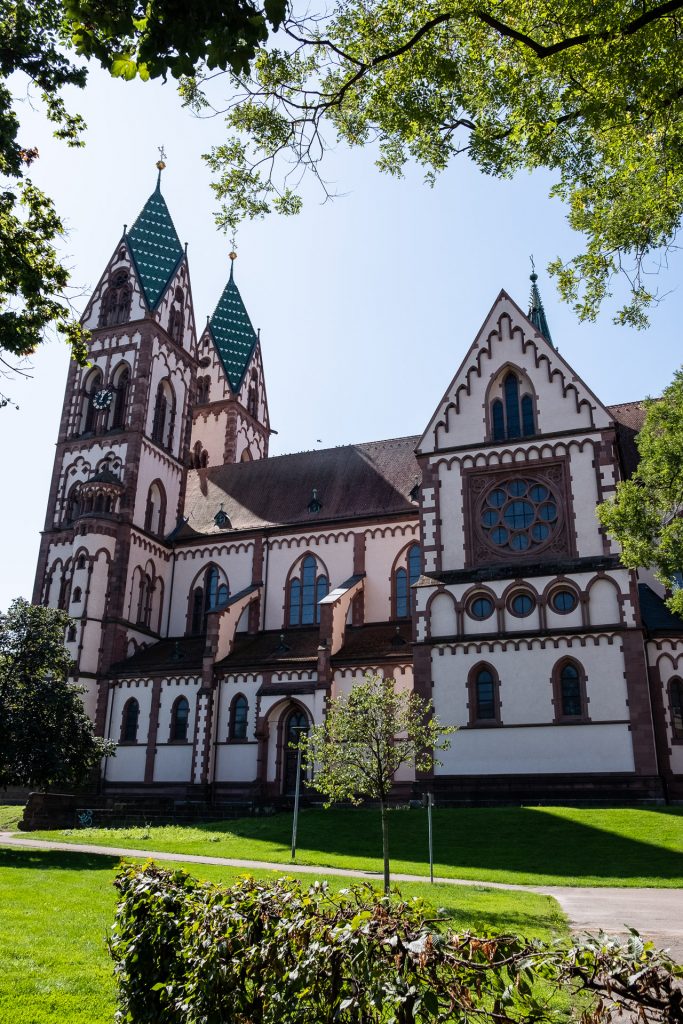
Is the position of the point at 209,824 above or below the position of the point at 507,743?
below

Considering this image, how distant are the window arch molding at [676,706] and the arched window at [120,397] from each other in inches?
1266

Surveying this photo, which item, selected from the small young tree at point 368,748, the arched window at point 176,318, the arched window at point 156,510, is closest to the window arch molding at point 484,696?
the small young tree at point 368,748

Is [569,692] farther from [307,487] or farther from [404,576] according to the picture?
[307,487]

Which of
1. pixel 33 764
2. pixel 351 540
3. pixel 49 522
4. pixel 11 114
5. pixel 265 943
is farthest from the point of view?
pixel 49 522

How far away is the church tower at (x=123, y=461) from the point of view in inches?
1666

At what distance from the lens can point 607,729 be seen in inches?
1152

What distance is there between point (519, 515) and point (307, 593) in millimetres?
12795

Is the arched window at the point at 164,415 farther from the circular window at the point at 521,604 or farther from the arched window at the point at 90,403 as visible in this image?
the circular window at the point at 521,604

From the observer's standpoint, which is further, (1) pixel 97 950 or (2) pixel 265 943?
(1) pixel 97 950


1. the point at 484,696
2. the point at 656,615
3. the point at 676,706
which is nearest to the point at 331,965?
the point at 484,696

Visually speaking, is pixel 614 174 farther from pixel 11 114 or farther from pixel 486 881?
pixel 486 881

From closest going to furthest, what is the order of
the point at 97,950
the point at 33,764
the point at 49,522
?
the point at 97,950 < the point at 33,764 < the point at 49,522

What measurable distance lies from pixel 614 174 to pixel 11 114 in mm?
10501

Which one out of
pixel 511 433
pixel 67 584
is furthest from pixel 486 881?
pixel 67 584
